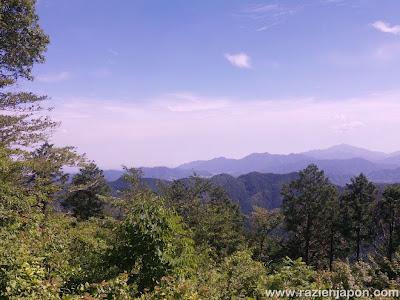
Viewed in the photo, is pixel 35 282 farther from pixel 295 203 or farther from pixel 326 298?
pixel 295 203

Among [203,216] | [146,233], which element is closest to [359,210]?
[203,216]

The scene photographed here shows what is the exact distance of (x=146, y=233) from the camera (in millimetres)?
8438

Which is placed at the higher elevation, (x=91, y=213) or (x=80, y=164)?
(x=80, y=164)

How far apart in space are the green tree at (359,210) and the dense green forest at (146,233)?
0.11m

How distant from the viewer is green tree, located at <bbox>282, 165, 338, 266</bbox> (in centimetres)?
4216

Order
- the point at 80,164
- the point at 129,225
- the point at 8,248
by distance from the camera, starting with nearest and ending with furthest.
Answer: the point at 8,248
the point at 129,225
the point at 80,164

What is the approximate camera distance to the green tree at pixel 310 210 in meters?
42.2

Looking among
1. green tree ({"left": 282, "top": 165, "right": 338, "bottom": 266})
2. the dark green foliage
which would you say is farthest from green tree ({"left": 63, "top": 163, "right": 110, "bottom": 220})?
green tree ({"left": 282, "top": 165, "right": 338, "bottom": 266})

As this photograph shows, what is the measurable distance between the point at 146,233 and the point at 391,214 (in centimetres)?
3972

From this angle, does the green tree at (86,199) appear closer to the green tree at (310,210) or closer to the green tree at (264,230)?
the green tree at (264,230)

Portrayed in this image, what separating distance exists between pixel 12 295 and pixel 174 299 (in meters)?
2.51

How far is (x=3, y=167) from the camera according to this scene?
560 inches

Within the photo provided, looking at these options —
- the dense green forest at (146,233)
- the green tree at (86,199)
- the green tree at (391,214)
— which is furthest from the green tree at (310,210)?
the green tree at (86,199)

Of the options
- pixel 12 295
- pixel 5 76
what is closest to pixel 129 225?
pixel 12 295
